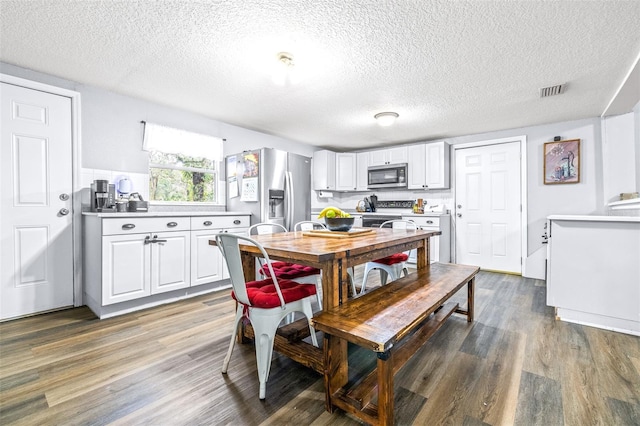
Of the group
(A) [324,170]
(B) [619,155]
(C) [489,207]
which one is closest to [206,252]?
(A) [324,170]

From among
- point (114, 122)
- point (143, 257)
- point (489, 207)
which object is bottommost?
point (143, 257)

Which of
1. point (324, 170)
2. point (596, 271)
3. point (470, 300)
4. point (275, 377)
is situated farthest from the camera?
point (324, 170)

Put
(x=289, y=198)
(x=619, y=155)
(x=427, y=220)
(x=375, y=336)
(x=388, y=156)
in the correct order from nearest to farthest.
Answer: (x=375, y=336) < (x=619, y=155) < (x=289, y=198) < (x=427, y=220) < (x=388, y=156)

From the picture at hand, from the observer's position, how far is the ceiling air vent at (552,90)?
278cm

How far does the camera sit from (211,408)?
1370mm

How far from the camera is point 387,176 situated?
5281 millimetres

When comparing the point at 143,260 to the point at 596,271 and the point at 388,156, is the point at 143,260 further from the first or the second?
the point at 388,156

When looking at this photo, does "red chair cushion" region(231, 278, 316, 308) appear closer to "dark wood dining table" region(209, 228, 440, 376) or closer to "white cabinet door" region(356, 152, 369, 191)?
"dark wood dining table" region(209, 228, 440, 376)

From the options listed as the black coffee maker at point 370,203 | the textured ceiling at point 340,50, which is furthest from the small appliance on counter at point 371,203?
the textured ceiling at point 340,50

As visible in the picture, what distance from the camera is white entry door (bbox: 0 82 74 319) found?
8.09 feet

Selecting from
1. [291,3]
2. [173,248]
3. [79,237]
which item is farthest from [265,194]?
[291,3]

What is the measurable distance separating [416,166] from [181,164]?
3810 mm

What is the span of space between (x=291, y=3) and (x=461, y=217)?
426 cm

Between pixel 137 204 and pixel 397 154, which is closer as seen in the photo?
pixel 137 204
